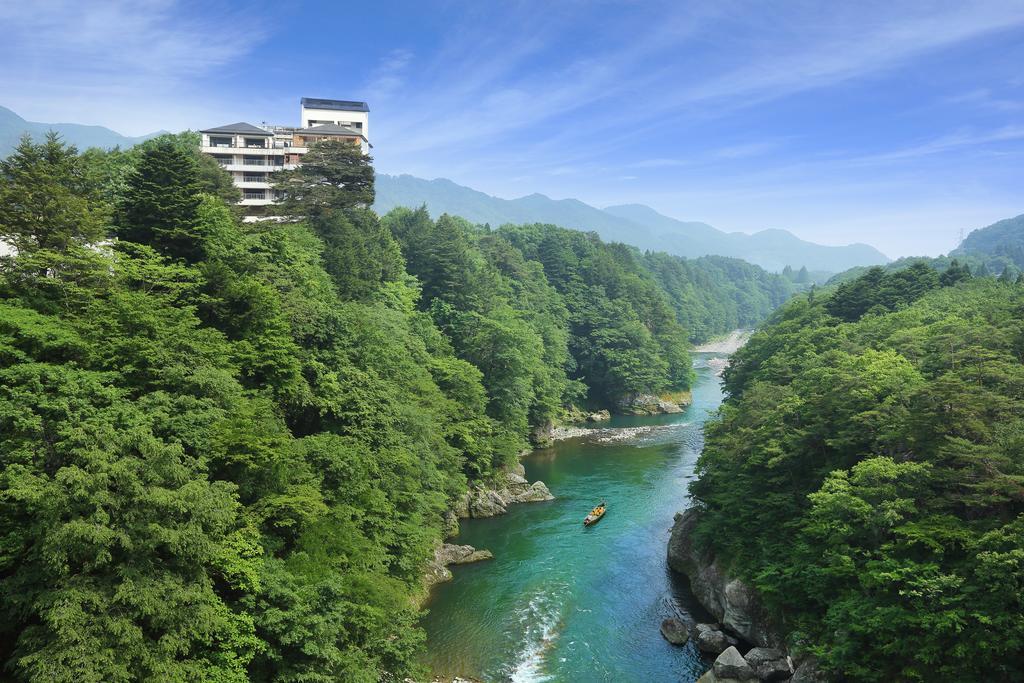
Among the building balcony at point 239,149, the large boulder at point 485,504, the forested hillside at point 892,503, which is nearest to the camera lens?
the forested hillside at point 892,503

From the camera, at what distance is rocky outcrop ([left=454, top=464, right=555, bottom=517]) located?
124 ft

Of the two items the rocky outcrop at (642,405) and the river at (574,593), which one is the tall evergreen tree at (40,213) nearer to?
the river at (574,593)

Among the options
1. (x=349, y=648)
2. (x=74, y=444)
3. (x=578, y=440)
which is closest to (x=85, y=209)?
(x=74, y=444)

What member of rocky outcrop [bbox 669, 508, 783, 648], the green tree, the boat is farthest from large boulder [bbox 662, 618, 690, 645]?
the green tree

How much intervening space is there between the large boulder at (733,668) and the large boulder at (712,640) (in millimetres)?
1899

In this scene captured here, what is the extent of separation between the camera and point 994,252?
17050 centimetres

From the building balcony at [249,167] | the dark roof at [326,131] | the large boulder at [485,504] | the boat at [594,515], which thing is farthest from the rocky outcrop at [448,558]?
the dark roof at [326,131]

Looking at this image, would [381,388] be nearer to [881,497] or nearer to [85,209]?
[85,209]

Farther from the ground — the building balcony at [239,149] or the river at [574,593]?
the building balcony at [239,149]

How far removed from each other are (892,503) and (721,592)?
9.15 metres

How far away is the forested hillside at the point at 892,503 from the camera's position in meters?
16.3

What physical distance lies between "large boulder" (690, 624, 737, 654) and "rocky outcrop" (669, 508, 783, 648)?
0.48m

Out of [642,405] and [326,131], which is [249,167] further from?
[642,405]

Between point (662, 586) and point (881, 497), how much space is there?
12.2 m
